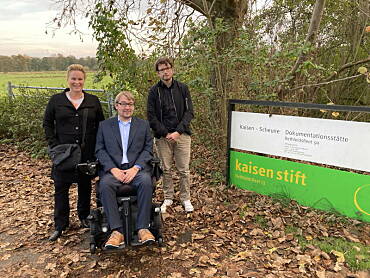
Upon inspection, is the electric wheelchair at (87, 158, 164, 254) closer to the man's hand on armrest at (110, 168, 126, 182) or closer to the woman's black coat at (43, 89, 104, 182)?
the man's hand on armrest at (110, 168, 126, 182)

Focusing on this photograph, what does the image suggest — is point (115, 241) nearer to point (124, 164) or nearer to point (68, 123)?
point (124, 164)

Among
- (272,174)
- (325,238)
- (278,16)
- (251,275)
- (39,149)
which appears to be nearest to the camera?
(251,275)

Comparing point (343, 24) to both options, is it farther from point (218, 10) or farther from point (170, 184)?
point (170, 184)

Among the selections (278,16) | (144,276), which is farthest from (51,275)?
(278,16)

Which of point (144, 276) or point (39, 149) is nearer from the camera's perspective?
point (144, 276)

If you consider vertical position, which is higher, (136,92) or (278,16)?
(278,16)

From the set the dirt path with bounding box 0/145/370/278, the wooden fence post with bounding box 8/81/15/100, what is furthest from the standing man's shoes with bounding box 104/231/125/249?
the wooden fence post with bounding box 8/81/15/100

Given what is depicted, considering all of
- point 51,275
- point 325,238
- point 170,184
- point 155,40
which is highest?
point 155,40

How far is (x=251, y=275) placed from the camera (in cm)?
313

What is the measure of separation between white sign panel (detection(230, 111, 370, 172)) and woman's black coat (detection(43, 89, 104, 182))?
214cm

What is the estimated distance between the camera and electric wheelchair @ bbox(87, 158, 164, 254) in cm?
329

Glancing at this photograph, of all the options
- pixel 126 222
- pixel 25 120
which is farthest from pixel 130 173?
pixel 25 120

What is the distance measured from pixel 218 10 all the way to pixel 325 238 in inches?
187

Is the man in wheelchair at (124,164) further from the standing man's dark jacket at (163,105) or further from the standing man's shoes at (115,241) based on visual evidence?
the standing man's dark jacket at (163,105)
